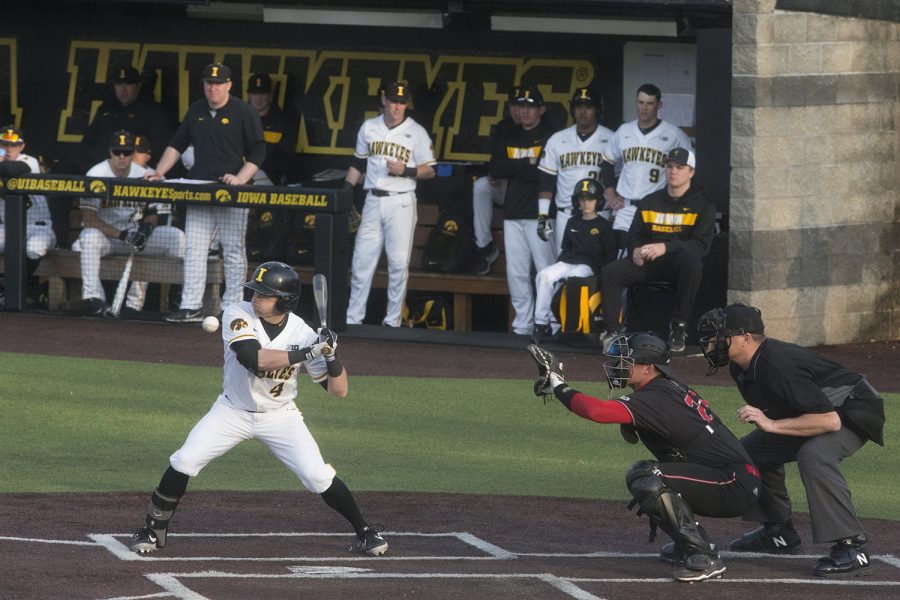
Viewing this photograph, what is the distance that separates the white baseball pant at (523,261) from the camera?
41.2ft

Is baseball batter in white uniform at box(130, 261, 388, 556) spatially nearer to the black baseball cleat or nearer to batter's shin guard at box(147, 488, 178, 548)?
batter's shin guard at box(147, 488, 178, 548)

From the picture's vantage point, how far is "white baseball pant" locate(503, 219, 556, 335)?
41.2 feet

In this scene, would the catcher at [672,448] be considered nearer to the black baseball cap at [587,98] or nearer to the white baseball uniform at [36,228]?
the black baseball cap at [587,98]

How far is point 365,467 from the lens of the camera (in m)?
8.73

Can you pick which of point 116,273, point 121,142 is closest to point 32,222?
point 116,273

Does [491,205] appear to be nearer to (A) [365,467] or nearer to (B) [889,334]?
(B) [889,334]

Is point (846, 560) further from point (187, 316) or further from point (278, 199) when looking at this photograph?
point (187, 316)

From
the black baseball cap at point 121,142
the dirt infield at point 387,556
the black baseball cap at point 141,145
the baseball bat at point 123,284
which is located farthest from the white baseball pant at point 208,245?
the dirt infield at point 387,556

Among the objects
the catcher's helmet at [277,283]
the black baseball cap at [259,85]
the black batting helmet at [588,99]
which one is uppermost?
the black baseball cap at [259,85]

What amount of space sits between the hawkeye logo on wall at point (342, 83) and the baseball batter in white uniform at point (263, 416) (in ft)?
25.7

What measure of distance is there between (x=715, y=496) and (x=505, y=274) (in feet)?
23.5

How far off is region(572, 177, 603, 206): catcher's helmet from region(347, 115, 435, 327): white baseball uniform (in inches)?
58.7

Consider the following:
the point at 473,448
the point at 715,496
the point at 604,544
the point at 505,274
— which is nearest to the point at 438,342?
the point at 505,274

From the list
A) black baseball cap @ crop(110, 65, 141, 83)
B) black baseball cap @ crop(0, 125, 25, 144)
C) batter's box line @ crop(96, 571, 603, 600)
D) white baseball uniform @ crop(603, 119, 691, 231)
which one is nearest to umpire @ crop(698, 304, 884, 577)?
batter's box line @ crop(96, 571, 603, 600)
